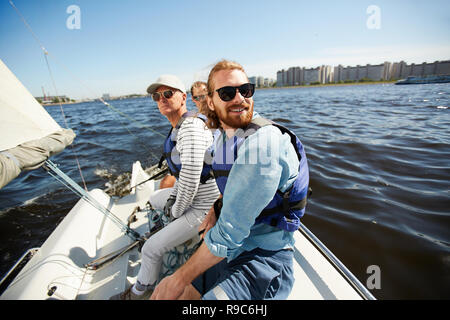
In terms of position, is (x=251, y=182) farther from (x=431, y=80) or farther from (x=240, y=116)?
(x=431, y=80)

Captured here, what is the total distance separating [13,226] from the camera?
5.16 metres

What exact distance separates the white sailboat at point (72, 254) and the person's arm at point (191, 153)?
0.88 meters

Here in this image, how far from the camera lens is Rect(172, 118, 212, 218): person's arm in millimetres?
1846

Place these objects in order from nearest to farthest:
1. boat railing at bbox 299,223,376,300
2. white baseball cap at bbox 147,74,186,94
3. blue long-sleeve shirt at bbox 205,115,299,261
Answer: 1. blue long-sleeve shirt at bbox 205,115,299,261
2. boat railing at bbox 299,223,376,300
3. white baseball cap at bbox 147,74,186,94

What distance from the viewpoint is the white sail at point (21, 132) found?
1.45m

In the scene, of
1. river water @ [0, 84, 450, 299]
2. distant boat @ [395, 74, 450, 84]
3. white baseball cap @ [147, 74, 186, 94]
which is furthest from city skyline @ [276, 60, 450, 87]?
white baseball cap @ [147, 74, 186, 94]

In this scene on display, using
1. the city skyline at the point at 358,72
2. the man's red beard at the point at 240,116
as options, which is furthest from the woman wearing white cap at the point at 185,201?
the city skyline at the point at 358,72

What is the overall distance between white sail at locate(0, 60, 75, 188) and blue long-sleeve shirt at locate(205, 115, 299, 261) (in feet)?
4.94

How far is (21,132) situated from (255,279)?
250 cm

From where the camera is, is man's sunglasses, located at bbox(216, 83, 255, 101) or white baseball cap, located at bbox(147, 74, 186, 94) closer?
man's sunglasses, located at bbox(216, 83, 255, 101)

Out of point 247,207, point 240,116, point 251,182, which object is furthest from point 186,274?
point 240,116

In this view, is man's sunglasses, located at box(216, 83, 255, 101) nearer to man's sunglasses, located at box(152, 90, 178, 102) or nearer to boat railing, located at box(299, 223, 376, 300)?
man's sunglasses, located at box(152, 90, 178, 102)
